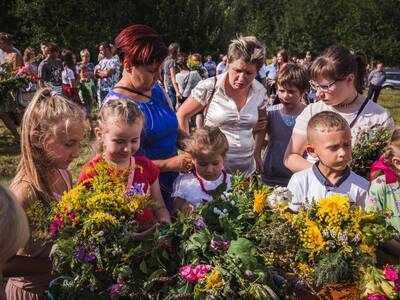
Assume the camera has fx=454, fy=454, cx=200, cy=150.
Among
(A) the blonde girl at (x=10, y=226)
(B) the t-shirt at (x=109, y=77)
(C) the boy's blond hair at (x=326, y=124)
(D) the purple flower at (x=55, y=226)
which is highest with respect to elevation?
(A) the blonde girl at (x=10, y=226)

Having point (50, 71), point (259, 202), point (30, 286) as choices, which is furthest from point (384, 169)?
point (50, 71)

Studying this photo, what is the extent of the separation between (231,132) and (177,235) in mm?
1627

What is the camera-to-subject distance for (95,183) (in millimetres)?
1919

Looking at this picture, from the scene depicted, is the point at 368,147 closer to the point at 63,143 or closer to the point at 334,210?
the point at 334,210

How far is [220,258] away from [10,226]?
810mm

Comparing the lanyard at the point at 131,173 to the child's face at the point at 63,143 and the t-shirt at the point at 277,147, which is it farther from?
the t-shirt at the point at 277,147

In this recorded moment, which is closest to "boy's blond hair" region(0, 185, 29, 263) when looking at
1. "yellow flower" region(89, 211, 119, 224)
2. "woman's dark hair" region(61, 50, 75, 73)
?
"yellow flower" region(89, 211, 119, 224)

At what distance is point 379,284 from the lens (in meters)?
1.71

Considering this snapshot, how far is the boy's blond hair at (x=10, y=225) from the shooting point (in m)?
1.30

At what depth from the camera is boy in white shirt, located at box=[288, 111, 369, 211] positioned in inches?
99.3

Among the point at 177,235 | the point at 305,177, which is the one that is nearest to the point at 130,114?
the point at 177,235

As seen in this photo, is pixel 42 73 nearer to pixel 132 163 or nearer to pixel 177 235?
pixel 132 163

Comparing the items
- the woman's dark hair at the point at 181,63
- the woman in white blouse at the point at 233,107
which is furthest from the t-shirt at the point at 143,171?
the woman's dark hair at the point at 181,63

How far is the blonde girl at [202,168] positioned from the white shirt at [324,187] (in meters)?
0.43
